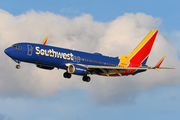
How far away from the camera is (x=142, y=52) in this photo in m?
68.9

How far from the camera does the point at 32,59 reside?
5256 centimetres

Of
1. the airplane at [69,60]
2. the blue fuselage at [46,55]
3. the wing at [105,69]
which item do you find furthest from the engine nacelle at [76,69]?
the wing at [105,69]

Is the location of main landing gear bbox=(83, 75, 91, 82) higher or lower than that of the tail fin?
lower

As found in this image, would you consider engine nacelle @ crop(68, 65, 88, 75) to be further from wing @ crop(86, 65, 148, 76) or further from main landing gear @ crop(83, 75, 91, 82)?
main landing gear @ crop(83, 75, 91, 82)

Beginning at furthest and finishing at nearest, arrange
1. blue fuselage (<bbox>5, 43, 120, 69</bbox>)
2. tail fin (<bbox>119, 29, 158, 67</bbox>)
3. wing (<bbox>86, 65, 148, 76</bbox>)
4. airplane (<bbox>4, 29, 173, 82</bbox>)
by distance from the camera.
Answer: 1. tail fin (<bbox>119, 29, 158, 67</bbox>)
2. wing (<bbox>86, 65, 148, 76</bbox>)
3. airplane (<bbox>4, 29, 173, 82</bbox>)
4. blue fuselage (<bbox>5, 43, 120, 69</bbox>)

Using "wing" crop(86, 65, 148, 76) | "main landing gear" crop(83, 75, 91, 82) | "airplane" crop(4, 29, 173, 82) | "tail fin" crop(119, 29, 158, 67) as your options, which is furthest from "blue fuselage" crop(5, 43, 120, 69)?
"tail fin" crop(119, 29, 158, 67)

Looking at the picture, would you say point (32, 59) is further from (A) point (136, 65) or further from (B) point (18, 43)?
(A) point (136, 65)

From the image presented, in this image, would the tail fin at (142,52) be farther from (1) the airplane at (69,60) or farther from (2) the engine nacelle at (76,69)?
(2) the engine nacelle at (76,69)

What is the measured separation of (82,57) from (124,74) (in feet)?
41.6

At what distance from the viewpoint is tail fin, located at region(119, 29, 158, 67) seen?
6762 centimetres

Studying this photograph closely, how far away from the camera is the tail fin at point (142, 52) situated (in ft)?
222

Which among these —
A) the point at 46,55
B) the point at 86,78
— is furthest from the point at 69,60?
the point at 86,78

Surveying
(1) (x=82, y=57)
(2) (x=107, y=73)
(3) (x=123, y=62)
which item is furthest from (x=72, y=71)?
(3) (x=123, y=62)

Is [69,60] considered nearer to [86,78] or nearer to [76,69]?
[76,69]
